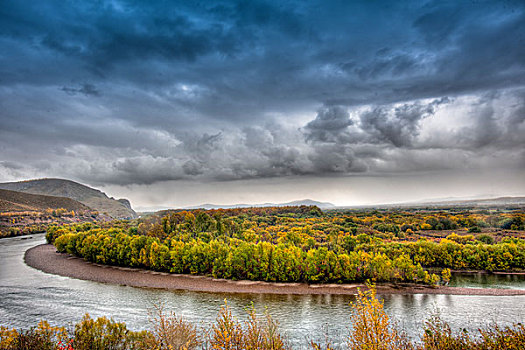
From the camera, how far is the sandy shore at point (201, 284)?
42.0m

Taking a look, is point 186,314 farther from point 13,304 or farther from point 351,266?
point 351,266

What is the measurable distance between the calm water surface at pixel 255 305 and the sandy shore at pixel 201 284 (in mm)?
2178

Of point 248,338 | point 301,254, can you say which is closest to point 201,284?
point 301,254

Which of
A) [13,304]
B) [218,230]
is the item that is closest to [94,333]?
[13,304]

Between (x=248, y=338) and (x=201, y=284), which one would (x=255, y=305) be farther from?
(x=248, y=338)

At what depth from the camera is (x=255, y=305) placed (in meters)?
35.9

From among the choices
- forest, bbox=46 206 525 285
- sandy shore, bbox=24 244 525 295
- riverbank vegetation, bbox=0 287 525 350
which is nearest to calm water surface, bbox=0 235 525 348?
sandy shore, bbox=24 244 525 295

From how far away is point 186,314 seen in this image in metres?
31.8

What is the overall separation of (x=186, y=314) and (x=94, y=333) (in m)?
17.3

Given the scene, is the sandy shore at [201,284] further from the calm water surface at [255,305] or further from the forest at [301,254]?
the calm water surface at [255,305]

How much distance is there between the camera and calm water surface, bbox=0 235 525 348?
93.9 ft

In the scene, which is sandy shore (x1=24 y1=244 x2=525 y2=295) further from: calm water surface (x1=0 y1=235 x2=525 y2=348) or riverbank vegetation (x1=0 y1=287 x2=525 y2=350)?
riverbank vegetation (x1=0 y1=287 x2=525 y2=350)

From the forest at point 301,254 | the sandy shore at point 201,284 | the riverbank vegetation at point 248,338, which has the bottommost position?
the sandy shore at point 201,284

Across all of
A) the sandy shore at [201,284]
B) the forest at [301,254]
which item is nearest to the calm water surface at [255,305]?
the sandy shore at [201,284]
